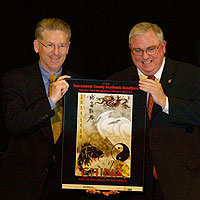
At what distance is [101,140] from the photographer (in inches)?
106

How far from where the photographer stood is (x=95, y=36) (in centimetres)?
407

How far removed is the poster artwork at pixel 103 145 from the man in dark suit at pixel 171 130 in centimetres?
17

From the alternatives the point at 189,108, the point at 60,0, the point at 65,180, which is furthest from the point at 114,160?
the point at 60,0

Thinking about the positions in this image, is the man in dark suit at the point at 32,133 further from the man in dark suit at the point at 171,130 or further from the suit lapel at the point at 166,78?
the suit lapel at the point at 166,78

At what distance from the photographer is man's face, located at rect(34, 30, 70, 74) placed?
2918 mm

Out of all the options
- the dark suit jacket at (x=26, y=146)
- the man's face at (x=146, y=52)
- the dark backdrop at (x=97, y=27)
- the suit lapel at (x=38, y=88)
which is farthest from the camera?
the dark backdrop at (x=97, y=27)

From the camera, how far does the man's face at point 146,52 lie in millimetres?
2893

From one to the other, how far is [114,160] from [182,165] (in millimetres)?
480

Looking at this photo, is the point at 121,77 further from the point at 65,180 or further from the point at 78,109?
the point at 65,180

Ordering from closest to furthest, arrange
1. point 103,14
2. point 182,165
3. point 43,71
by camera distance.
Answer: point 182,165, point 43,71, point 103,14

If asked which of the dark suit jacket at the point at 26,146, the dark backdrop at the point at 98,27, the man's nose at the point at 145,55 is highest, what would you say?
the dark backdrop at the point at 98,27

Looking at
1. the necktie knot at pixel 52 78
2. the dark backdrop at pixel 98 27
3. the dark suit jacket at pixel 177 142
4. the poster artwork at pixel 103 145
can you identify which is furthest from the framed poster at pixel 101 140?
the dark backdrop at pixel 98 27

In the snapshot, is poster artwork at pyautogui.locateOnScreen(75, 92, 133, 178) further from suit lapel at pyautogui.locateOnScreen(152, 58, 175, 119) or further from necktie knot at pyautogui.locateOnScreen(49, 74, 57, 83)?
necktie knot at pyautogui.locateOnScreen(49, 74, 57, 83)

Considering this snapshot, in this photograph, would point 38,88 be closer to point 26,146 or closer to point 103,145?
point 26,146
